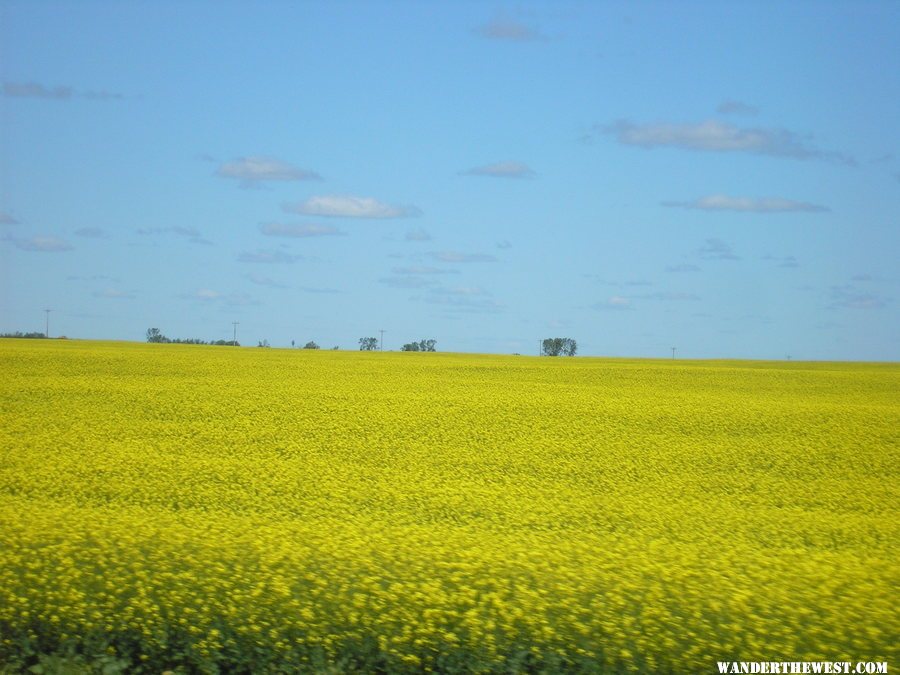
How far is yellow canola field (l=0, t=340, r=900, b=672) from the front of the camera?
23.6 feet

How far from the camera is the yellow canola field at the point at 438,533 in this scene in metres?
7.19

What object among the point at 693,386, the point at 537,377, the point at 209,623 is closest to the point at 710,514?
the point at 209,623

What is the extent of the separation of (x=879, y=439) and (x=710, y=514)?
8.95 metres

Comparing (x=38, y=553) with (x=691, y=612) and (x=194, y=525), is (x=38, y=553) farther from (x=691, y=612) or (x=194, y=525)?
(x=691, y=612)

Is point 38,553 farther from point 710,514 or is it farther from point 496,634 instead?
point 710,514

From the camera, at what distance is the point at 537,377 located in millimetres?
34438

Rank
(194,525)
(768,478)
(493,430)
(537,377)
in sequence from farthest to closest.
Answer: (537,377), (493,430), (768,478), (194,525)

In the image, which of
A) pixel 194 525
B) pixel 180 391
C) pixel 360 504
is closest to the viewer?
pixel 194 525

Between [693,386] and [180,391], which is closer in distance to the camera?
[180,391]

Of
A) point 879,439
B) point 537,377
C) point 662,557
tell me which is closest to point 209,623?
point 662,557

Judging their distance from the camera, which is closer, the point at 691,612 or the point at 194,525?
the point at 691,612

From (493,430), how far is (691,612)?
435 inches

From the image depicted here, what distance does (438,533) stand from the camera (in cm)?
1018

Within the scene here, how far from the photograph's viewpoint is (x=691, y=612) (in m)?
7.59
